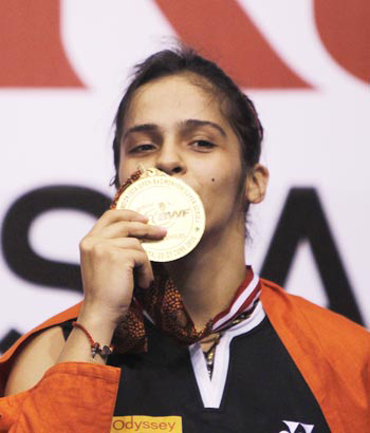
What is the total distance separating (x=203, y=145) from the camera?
69.4 inches

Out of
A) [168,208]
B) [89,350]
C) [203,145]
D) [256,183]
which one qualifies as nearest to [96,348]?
[89,350]

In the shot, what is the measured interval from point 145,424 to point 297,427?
276 mm

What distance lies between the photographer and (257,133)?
6.32ft

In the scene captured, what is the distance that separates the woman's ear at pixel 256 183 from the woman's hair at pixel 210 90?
0.02 metres

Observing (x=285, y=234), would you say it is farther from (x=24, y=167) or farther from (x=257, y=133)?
(x=24, y=167)

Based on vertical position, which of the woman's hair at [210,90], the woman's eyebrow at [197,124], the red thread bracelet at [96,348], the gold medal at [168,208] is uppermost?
the woman's hair at [210,90]

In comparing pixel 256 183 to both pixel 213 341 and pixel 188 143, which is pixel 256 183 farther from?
pixel 213 341

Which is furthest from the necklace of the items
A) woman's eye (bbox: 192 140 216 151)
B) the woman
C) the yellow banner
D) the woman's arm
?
woman's eye (bbox: 192 140 216 151)

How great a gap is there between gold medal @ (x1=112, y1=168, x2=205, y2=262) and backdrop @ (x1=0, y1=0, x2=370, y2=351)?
0.51 meters

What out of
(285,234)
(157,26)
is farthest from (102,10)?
(285,234)

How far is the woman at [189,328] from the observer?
4.89 feet

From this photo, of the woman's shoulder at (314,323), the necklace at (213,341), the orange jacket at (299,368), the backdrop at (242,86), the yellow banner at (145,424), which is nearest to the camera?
the orange jacket at (299,368)

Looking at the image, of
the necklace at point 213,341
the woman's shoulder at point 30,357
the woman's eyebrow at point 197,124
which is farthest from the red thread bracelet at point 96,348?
the woman's eyebrow at point 197,124

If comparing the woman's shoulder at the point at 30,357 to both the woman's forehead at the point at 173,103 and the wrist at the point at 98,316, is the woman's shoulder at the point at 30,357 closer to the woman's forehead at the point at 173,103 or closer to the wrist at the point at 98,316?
the wrist at the point at 98,316
